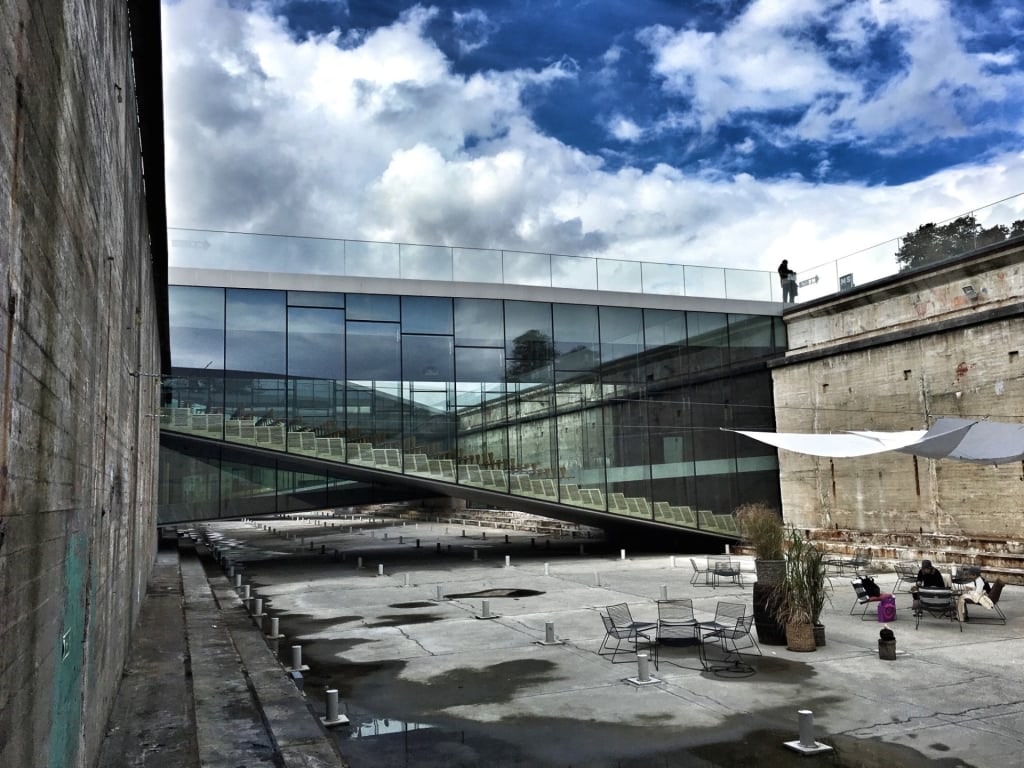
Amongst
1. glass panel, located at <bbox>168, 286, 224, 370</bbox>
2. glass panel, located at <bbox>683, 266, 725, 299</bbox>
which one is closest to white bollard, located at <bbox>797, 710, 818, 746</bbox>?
glass panel, located at <bbox>168, 286, 224, 370</bbox>

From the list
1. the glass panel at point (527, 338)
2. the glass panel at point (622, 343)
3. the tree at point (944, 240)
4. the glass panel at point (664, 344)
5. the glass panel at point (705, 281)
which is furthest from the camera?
the glass panel at point (705, 281)

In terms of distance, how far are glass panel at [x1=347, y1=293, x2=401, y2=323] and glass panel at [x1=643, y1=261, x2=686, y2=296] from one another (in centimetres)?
944

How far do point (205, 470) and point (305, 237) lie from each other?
8466mm

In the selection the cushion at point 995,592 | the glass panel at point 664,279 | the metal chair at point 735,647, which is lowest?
the metal chair at point 735,647

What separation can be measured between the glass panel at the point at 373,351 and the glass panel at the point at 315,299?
825mm

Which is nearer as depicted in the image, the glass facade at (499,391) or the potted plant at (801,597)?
the potted plant at (801,597)

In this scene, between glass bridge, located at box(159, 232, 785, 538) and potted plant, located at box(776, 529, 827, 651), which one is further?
glass bridge, located at box(159, 232, 785, 538)

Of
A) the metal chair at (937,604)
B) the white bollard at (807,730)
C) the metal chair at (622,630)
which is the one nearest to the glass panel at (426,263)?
the metal chair at (622,630)

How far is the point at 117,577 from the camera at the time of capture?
8141 mm

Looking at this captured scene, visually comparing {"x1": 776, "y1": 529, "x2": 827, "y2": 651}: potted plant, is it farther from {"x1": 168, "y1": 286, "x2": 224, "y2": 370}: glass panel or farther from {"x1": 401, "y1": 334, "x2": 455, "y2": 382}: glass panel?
{"x1": 168, "y1": 286, "x2": 224, "y2": 370}: glass panel

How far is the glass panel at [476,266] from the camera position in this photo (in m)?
26.4

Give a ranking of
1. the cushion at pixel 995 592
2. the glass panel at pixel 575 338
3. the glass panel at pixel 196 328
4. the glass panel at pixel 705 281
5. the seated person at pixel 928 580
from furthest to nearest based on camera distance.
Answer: the glass panel at pixel 705 281 → the glass panel at pixel 575 338 → the glass panel at pixel 196 328 → the seated person at pixel 928 580 → the cushion at pixel 995 592

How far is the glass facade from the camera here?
947 inches

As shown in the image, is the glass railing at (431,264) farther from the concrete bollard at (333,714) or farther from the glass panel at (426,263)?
the concrete bollard at (333,714)
